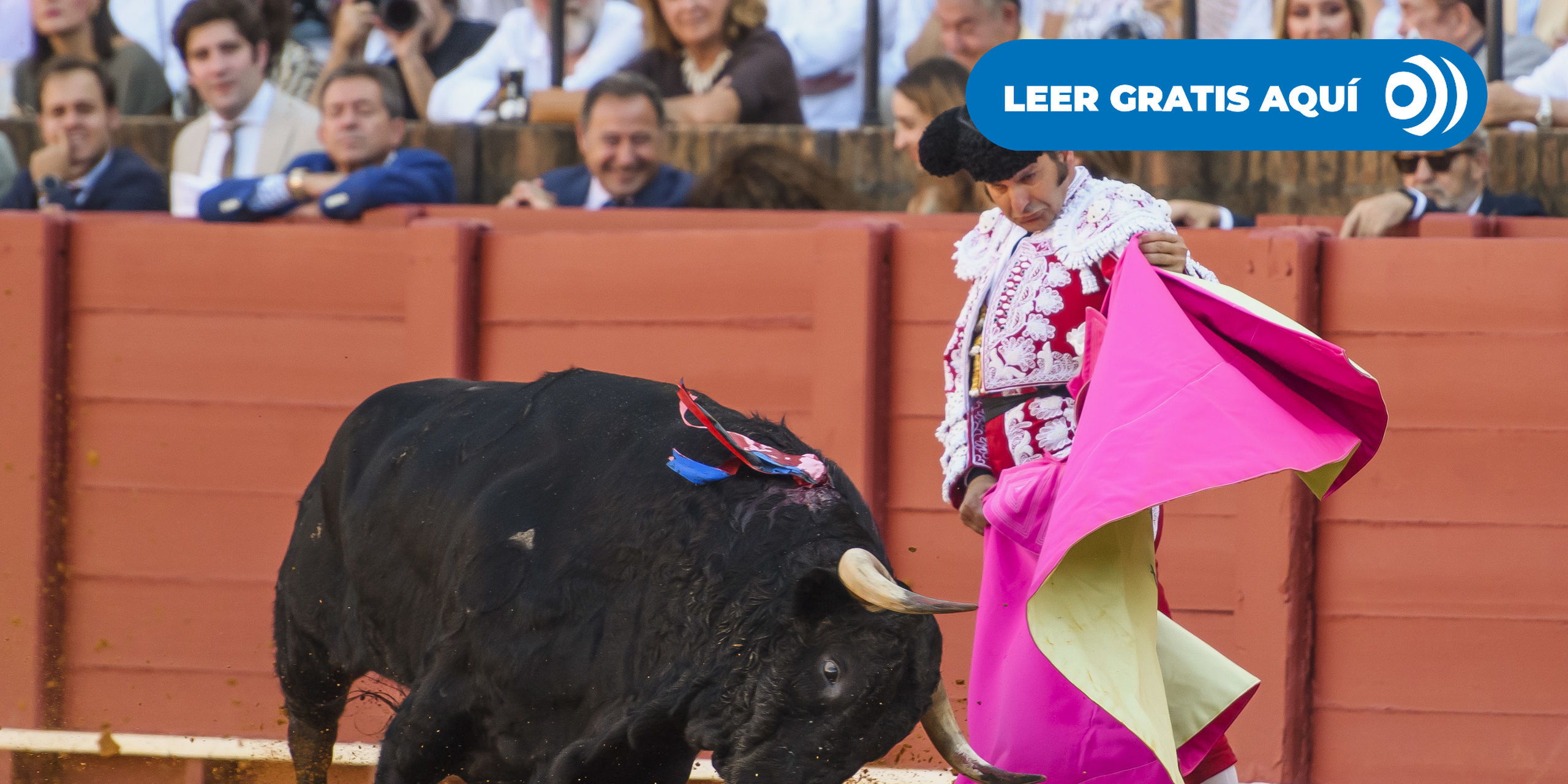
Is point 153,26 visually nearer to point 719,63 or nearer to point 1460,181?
point 719,63

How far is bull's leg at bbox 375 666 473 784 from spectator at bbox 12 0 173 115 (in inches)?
163

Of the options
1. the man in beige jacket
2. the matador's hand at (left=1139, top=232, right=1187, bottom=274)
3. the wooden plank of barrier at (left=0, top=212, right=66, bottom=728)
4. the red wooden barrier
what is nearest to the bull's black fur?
the matador's hand at (left=1139, top=232, right=1187, bottom=274)

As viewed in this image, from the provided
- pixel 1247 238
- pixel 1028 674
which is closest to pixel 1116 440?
pixel 1028 674

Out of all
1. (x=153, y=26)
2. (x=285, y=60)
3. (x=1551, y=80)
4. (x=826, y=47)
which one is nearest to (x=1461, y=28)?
(x=1551, y=80)

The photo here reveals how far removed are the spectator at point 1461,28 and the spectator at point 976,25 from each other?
1.06 meters

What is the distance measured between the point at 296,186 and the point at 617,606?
244 cm

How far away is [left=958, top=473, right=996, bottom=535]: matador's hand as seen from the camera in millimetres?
2932

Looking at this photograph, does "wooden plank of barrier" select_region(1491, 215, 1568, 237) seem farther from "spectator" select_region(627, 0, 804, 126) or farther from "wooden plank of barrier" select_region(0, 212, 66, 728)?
"wooden plank of barrier" select_region(0, 212, 66, 728)

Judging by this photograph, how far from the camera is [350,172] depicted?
16.1 ft

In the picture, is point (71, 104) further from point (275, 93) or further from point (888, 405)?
point (888, 405)

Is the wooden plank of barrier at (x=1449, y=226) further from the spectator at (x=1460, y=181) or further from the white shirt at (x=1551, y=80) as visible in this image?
the white shirt at (x=1551, y=80)

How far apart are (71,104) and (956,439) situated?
3484 mm

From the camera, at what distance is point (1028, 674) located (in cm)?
280

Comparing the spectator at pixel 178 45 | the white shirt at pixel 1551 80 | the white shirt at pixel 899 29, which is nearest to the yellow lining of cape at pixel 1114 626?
Result: the white shirt at pixel 1551 80
